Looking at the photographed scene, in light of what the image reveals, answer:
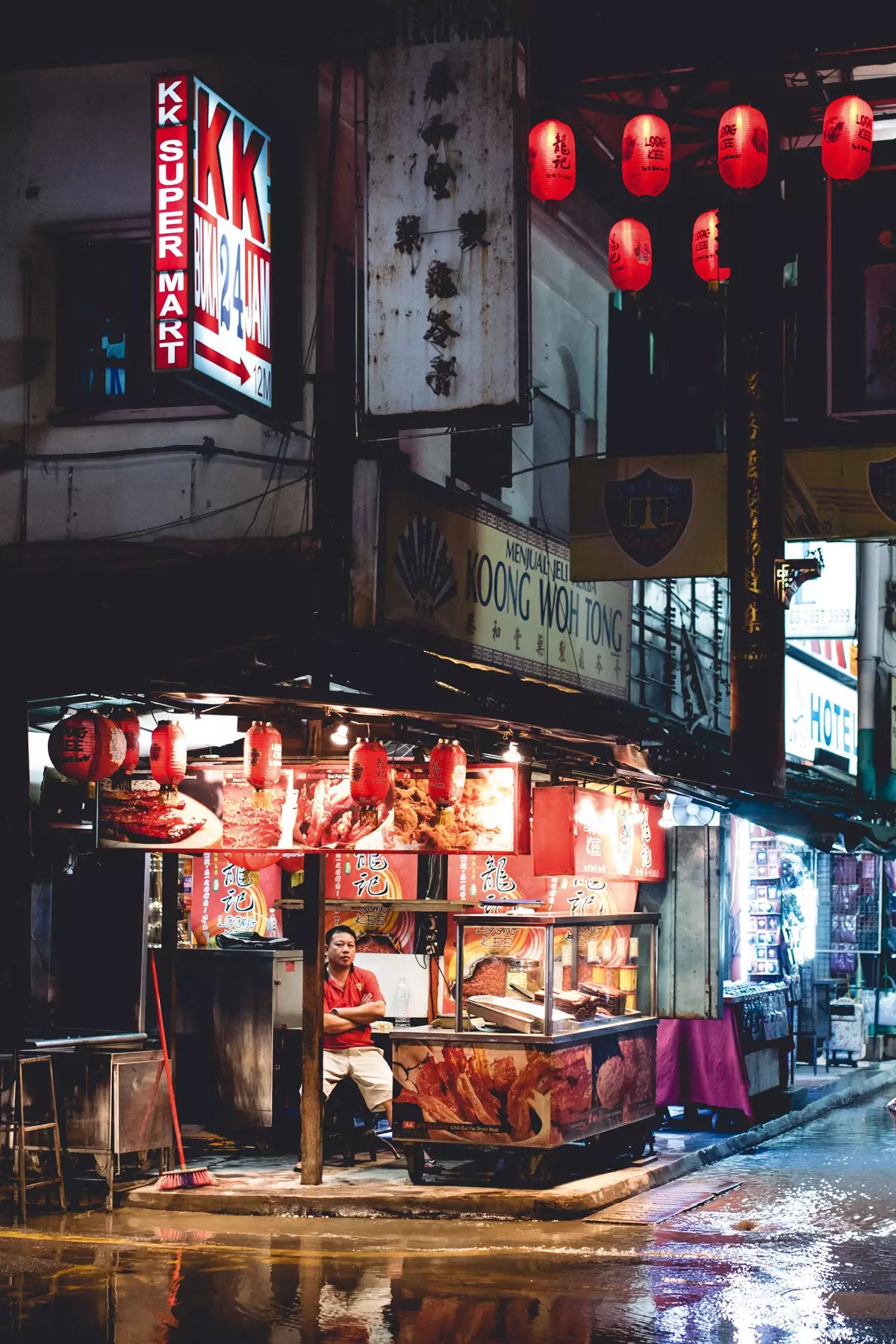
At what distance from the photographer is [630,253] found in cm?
1908

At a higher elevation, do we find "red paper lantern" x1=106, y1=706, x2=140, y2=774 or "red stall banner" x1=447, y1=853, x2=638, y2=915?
"red paper lantern" x1=106, y1=706, x2=140, y2=774

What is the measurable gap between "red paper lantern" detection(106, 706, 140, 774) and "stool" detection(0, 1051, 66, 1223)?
2.67m

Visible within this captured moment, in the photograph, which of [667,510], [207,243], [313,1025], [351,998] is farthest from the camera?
[667,510]

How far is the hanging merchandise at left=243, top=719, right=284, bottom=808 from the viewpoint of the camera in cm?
1391

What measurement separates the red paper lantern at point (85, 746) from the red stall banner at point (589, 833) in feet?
13.4

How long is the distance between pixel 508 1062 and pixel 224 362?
633 centimetres

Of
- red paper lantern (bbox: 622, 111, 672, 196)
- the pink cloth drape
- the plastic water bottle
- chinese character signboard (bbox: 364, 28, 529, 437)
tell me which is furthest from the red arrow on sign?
the pink cloth drape

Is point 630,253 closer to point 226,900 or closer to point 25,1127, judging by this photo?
point 226,900

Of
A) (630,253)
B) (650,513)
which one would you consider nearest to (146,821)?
(650,513)

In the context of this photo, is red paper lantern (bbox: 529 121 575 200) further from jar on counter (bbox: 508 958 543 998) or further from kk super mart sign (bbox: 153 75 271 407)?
jar on counter (bbox: 508 958 543 998)

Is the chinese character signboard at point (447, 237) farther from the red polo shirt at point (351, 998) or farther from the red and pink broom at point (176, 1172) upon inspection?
the red and pink broom at point (176, 1172)

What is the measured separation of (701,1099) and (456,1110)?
16.9 feet

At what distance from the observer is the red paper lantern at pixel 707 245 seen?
19.6 metres

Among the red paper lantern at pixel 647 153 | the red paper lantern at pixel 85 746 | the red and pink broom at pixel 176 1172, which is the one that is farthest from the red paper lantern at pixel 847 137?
the red and pink broom at pixel 176 1172
